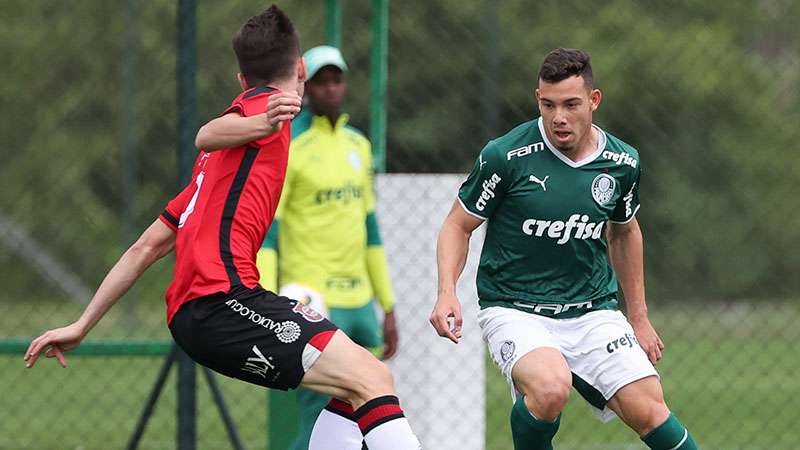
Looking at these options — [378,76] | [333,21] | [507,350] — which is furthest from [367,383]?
[333,21]

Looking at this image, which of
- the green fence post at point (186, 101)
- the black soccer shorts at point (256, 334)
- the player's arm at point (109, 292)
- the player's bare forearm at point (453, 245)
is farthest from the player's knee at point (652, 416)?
the green fence post at point (186, 101)

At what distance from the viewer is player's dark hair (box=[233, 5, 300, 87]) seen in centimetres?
445

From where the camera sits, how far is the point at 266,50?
4.45 metres

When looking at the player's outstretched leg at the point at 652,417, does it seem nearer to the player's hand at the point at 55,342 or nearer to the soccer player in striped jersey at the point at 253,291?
the soccer player in striped jersey at the point at 253,291

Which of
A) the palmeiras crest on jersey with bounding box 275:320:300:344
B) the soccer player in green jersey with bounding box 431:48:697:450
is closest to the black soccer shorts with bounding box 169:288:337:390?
the palmeiras crest on jersey with bounding box 275:320:300:344

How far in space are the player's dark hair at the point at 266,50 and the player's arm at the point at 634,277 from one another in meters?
1.42

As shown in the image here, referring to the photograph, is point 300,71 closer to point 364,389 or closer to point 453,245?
point 453,245

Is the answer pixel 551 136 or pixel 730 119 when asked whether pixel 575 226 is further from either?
pixel 730 119

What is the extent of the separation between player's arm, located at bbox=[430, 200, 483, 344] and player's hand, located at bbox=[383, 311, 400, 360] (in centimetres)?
140

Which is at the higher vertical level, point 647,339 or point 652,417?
point 647,339

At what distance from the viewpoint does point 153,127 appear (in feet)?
45.4

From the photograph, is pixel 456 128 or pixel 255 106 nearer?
pixel 255 106

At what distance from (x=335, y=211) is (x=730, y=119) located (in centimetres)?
936

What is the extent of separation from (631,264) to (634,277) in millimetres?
49
